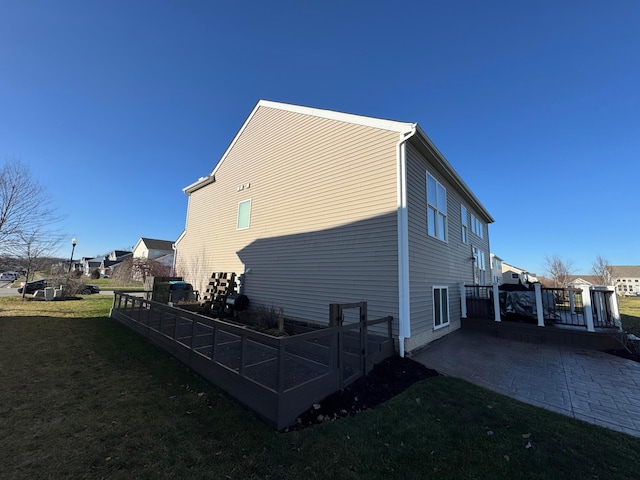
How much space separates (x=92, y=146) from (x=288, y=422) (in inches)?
626

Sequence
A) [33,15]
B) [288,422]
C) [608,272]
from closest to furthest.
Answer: [288,422] → [33,15] → [608,272]

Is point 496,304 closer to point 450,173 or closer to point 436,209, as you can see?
point 436,209

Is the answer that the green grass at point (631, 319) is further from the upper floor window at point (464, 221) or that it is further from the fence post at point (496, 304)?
the upper floor window at point (464, 221)

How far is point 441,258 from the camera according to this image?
8.43 metres

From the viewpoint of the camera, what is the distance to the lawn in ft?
8.38

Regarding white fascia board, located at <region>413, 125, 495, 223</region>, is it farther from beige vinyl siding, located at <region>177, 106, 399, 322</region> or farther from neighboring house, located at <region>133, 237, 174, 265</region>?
neighboring house, located at <region>133, 237, 174, 265</region>

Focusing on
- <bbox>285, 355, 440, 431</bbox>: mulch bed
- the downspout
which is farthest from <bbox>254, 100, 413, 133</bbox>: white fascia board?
<bbox>285, 355, 440, 431</bbox>: mulch bed

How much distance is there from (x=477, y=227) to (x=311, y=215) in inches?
414

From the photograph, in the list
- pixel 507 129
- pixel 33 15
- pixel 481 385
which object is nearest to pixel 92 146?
pixel 33 15

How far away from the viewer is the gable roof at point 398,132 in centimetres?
645

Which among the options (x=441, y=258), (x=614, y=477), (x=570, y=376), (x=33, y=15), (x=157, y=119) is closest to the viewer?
(x=614, y=477)

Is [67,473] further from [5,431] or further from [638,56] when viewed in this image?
[638,56]

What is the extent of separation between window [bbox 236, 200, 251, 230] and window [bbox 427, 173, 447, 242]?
6.69 m

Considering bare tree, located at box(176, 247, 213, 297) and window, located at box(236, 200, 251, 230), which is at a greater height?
window, located at box(236, 200, 251, 230)
